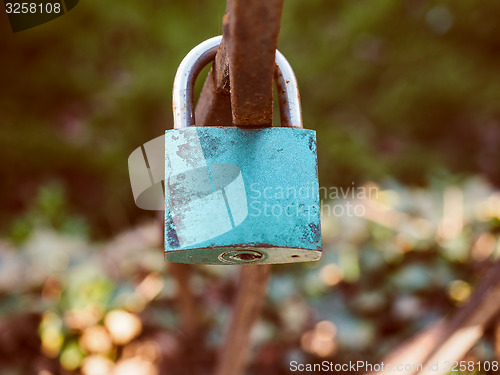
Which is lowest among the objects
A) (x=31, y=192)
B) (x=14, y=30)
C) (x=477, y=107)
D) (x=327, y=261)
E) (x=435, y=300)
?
(x=435, y=300)

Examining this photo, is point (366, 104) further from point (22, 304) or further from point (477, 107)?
point (22, 304)

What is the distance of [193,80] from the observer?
1.96ft

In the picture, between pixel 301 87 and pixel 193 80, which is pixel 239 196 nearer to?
pixel 193 80

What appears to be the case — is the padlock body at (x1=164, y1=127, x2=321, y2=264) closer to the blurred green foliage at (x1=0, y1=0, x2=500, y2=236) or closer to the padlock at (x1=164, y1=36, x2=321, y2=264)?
the padlock at (x1=164, y1=36, x2=321, y2=264)

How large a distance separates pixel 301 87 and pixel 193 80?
199 centimetres

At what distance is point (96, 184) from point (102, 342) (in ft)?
3.57

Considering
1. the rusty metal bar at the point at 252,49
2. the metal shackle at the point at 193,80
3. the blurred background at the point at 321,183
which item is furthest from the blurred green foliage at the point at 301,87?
the rusty metal bar at the point at 252,49

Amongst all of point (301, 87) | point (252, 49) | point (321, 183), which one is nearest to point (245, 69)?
point (252, 49)

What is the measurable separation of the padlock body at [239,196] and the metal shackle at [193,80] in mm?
46

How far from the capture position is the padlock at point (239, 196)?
1.71 feet

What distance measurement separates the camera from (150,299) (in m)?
1.58

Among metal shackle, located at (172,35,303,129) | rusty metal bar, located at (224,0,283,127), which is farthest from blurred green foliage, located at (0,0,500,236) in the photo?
rusty metal bar, located at (224,0,283,127)

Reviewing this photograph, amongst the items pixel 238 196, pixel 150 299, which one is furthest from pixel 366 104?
pixel 238 196

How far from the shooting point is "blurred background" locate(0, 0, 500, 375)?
1.49 m
